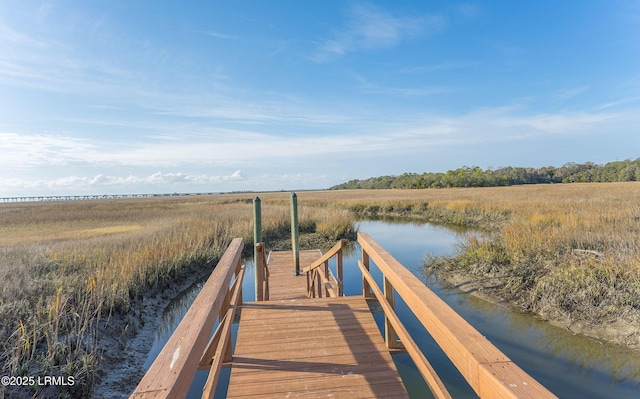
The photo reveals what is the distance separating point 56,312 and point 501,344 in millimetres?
7040

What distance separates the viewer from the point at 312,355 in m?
3.02

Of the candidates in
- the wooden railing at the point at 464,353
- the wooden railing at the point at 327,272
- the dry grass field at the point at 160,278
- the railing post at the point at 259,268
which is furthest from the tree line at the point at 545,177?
the wooden railing at the point at 464,353

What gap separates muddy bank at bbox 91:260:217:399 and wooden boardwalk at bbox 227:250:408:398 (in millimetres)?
2266

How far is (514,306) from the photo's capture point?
22.7 feet

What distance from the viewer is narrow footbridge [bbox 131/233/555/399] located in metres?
1.15

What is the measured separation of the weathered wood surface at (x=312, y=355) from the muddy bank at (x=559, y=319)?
14.9ft

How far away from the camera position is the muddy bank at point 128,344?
446 centimetres

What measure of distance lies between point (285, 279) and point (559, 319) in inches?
234

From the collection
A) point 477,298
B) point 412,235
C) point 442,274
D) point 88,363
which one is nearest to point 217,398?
point 88,363

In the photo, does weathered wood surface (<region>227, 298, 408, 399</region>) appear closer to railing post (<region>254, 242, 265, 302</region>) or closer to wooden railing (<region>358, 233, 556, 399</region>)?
wooden railing (<region>358, 233, 556, 399</region>)

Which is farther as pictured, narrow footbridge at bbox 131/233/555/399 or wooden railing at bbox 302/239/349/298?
wooden railing at bbox 302/239/349/298

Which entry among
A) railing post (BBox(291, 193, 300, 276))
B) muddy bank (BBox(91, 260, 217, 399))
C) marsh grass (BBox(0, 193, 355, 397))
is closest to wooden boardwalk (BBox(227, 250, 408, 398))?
muddy bank (BBox(91, 260, 217, 399))

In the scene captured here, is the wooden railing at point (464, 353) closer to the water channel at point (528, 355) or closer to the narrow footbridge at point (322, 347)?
the narrow footbridge at point (322, 347)

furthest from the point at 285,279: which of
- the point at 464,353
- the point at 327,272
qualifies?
the point at 464,353
